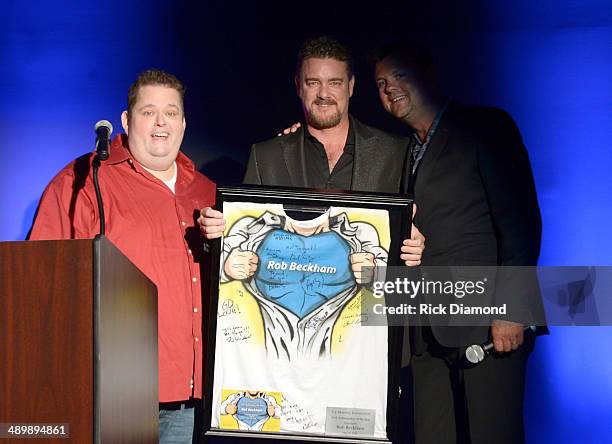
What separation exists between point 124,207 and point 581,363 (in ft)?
6.65

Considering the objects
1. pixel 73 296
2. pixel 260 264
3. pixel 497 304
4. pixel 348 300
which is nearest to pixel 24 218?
pixel 260 264

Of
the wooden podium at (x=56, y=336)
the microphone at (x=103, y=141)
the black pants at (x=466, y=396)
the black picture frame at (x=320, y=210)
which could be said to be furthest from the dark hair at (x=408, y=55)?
the wooden podium at (x=56, y=336)

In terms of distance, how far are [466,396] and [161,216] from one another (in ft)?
4.45

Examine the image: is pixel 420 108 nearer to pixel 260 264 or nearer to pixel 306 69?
pixel 306 69

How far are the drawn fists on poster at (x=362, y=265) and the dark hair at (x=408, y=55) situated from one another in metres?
1.01

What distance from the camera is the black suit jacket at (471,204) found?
3.52 m

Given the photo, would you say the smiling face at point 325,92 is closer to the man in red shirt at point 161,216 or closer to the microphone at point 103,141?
the man in red shirt at point 161,216

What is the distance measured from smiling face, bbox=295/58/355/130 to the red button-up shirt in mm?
573

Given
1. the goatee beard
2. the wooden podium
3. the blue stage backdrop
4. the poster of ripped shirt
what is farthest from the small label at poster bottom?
the wooden podium

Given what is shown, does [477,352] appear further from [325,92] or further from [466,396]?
[325,92]

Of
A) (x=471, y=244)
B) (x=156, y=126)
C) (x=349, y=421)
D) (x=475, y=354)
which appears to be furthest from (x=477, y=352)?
(x=156, y=126)

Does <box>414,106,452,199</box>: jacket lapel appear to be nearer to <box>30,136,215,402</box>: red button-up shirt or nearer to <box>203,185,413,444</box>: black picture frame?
<box>203,185,413,444</box>: black picture frame

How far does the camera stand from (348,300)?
3.25 metres

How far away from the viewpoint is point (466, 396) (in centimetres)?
348
